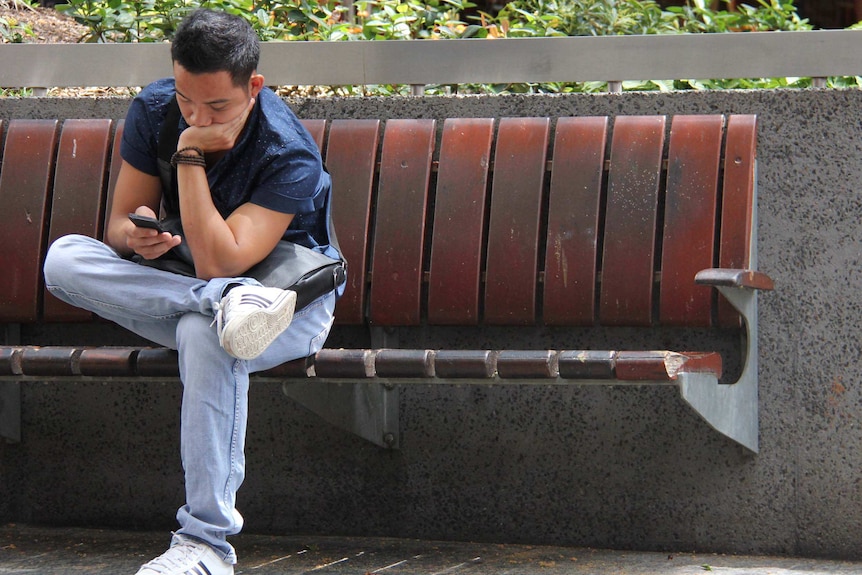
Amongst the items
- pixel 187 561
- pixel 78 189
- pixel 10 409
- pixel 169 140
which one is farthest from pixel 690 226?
pixel 10 409

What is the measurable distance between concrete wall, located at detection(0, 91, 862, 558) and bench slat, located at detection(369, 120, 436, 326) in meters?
0.22

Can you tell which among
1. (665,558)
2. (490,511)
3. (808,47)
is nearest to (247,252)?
(490,511)

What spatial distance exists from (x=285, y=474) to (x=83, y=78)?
137 centimetres

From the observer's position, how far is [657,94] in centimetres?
344

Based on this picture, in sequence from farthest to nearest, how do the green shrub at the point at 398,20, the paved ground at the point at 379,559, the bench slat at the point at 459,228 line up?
the green shrub at the point at 398,20 → the bench slat at the point at 459,228 → the paved ground at the point at 379,559

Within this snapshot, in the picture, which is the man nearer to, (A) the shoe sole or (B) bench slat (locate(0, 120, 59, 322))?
(A) the shoe sole

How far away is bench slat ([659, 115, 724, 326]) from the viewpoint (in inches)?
126

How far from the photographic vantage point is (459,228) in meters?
3.36

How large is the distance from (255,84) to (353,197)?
619 mm

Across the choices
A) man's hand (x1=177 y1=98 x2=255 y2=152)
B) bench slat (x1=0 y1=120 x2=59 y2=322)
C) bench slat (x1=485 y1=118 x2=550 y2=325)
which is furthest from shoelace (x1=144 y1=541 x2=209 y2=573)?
bench slat (x1=0 y1=120 x2=59 y2=322)

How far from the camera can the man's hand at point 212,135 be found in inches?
111

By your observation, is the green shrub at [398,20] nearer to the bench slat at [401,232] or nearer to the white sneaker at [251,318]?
the bench slat at [401,232]

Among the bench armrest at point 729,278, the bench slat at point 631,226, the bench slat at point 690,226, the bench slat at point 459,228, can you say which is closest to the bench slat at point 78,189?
the bench slat at point 459,228

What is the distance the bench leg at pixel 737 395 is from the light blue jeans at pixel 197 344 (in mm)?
916
